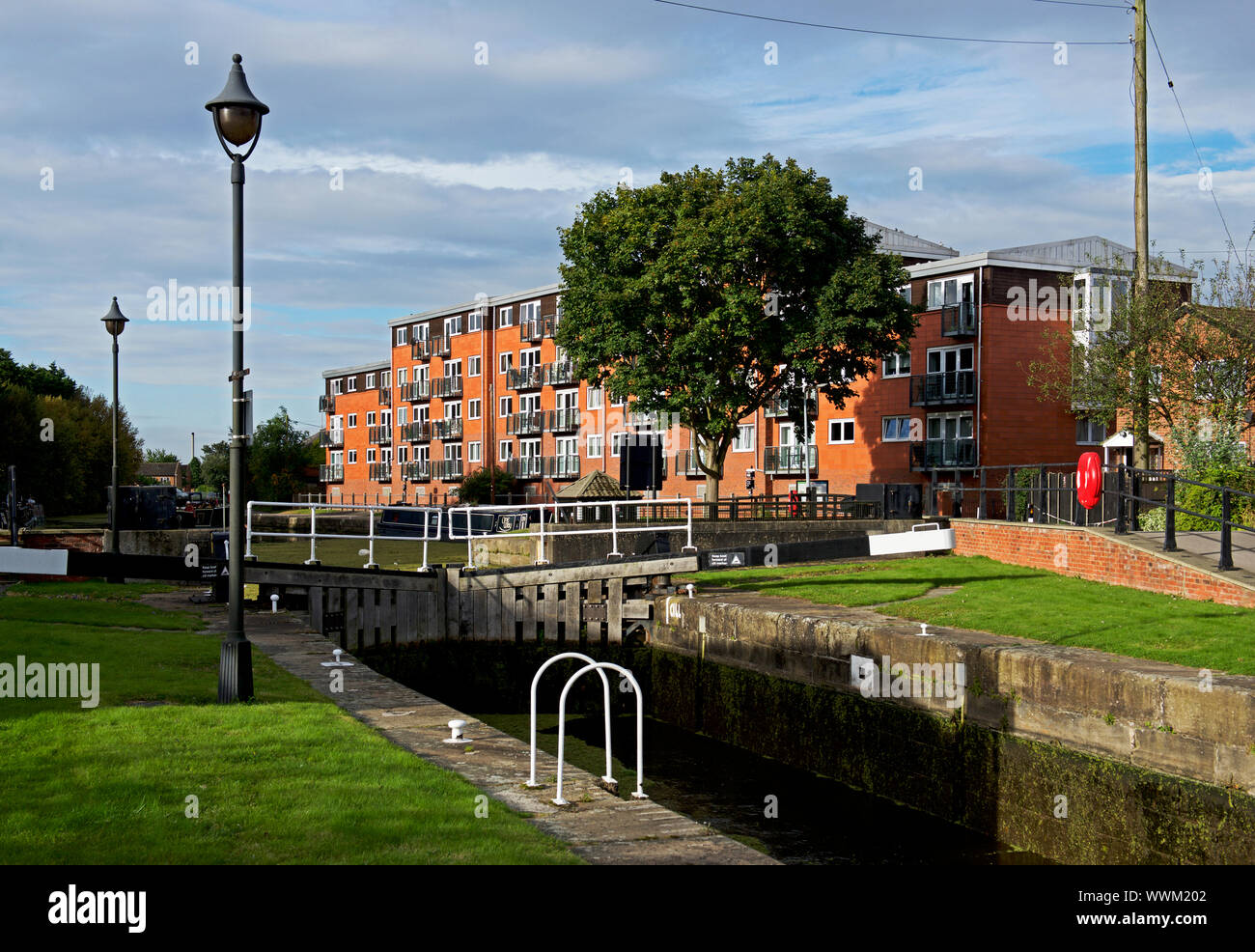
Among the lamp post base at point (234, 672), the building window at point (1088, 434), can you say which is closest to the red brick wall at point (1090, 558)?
the lamp post base at point (234, 672)

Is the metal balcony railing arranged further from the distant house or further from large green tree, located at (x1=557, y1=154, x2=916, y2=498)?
the distant house

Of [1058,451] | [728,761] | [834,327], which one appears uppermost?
[834,327]

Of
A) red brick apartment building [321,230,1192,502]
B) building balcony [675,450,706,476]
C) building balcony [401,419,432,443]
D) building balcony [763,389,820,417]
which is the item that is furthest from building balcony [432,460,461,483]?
building balcony [763,389,820,417]

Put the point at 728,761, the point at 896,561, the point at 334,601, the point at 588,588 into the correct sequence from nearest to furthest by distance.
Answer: the point at 728,761 → the point at 334,601 → the point at 588,588 → the point at 896,561

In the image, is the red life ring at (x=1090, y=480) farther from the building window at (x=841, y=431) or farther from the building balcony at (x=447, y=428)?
the building balcony at (x=447, y=428)

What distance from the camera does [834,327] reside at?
36719 millimetres

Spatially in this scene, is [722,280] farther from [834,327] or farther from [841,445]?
[841,445]

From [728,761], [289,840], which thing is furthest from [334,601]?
[289,840]

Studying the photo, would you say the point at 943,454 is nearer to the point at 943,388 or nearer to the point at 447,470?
the point at 943,388

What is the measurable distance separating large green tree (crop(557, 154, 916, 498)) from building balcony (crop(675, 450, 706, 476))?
12.3 m

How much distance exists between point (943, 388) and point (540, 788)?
38.8 metres

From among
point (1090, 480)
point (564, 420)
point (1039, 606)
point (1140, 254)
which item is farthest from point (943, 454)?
point (1039, 606)
